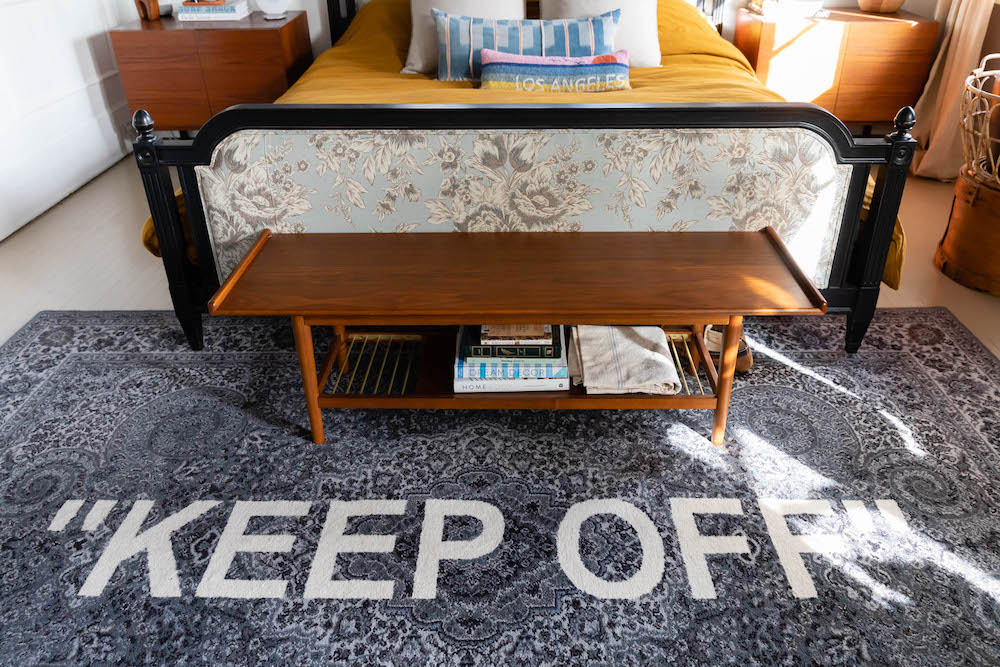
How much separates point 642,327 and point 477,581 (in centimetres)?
88

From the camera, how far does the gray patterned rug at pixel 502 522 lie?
4.82ft

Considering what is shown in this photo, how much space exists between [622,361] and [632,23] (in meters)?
1.83

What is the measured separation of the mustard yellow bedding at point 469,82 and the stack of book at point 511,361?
2.50 feet

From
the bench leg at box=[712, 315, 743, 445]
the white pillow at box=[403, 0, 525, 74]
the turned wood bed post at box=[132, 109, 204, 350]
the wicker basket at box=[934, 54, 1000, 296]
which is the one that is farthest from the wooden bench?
the white pillow at box=[403, 0, 525, 74]

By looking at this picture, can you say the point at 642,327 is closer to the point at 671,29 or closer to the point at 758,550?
the point at 758,550

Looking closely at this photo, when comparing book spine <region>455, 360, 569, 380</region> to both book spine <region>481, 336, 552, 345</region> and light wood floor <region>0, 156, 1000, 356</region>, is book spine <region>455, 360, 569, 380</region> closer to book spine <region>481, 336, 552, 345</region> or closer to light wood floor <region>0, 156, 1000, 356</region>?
book spine <region>481, 336, 552, 345</region>

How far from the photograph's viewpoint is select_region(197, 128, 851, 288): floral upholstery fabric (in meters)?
2.01

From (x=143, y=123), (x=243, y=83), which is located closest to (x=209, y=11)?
(x=243, y=83)

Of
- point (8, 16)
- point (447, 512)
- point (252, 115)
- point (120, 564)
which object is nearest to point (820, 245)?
point (447, 512)

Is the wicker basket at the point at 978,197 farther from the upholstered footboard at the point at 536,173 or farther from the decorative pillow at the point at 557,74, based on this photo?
the decorative pillow at the point at 557,74

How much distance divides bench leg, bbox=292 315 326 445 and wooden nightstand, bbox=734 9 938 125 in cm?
272

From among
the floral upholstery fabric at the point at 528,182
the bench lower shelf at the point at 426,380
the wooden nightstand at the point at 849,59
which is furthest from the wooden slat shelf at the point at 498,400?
the wooden nightstand at the point at 849,59

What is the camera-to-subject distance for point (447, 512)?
175 cm

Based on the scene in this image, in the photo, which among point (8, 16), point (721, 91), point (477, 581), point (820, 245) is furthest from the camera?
point (8, 16)
